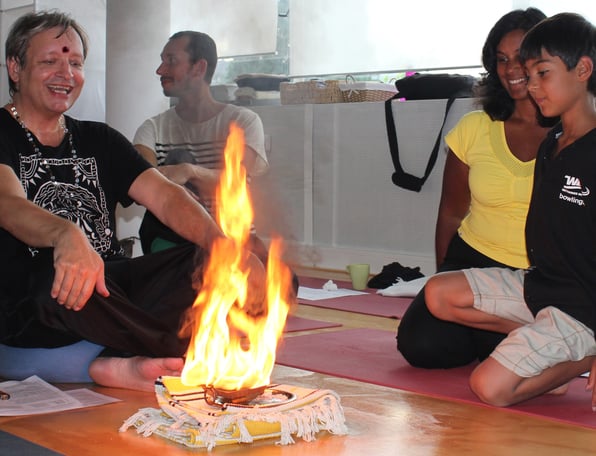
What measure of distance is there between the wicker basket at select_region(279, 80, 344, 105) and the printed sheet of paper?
1393 mm

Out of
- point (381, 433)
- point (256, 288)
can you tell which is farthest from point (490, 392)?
point (256, 288)

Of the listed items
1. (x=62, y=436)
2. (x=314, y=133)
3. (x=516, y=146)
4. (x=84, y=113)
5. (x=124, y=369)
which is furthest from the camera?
(x=84, y=113)

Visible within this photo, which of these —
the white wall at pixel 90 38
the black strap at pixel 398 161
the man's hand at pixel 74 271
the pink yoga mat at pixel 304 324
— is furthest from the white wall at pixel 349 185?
the man's hand at pixel 74 271

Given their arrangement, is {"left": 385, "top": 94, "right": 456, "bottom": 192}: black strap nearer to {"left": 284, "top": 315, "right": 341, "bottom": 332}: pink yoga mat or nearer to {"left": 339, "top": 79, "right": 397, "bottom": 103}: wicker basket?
{"left": 339, "top": 79, "right": 397, "bottom": 103}: wicker basket

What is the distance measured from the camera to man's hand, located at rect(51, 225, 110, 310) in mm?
1968

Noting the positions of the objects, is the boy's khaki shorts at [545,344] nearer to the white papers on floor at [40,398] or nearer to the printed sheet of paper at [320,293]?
the white papers on floor at [40,398]

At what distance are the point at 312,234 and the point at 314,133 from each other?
1.96 feet

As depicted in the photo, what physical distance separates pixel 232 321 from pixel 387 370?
539 millimetres

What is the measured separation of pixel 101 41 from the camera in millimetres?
5977

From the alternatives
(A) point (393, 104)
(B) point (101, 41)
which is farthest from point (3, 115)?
(B) point (101, 41)

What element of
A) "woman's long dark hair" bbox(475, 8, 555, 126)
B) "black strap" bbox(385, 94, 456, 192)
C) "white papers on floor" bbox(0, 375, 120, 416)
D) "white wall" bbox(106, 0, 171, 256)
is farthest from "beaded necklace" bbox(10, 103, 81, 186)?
"white wall" bbox(106, 0, 171, 256)

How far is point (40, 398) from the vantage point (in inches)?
87.4

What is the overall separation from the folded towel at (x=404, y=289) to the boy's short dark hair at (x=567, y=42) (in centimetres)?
201

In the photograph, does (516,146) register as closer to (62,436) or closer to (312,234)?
(62,436)
